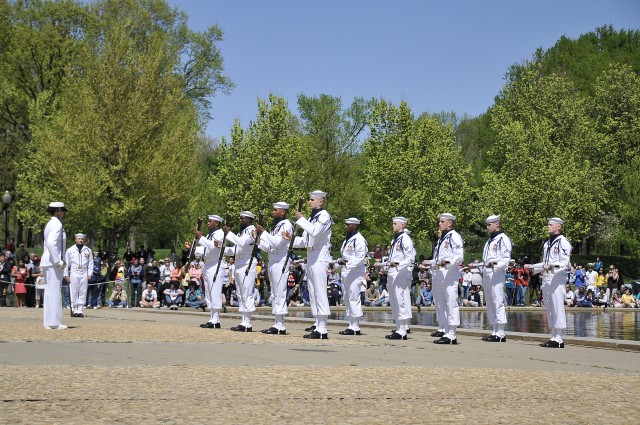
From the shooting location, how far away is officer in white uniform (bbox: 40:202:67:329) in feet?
65.6

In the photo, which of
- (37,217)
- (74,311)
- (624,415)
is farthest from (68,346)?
(37,217)

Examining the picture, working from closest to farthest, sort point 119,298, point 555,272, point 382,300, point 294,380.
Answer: point 294,380, point 555,272, point 119,298, point 382,300

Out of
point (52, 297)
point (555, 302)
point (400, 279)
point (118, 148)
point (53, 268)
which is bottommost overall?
point (555, 302)

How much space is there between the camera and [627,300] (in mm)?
41156

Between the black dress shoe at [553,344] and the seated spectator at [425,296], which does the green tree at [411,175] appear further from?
the black dress shoe at [553,344]

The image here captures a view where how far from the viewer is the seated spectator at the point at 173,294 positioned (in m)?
35.2

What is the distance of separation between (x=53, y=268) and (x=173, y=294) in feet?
49.6

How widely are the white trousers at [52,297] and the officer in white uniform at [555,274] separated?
8.73 metres

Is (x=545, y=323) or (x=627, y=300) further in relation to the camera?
(x=627, y=300)

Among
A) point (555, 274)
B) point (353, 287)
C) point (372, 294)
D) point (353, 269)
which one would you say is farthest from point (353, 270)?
point (372, 294)

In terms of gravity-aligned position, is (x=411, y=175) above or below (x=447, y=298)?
above

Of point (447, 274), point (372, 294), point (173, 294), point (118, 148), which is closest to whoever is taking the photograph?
point (447, 274)

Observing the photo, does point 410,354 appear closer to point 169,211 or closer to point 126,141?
point 126,141

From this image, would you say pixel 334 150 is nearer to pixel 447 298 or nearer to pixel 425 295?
pixel 425 295
